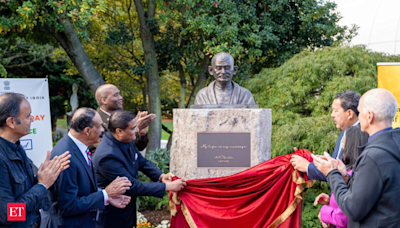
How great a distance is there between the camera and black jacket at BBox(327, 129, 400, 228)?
2.34 metres

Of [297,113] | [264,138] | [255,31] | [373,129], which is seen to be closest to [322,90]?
[297,113]

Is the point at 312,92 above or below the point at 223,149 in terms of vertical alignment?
above

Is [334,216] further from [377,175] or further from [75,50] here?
[75,50]

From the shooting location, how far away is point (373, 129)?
251 cm

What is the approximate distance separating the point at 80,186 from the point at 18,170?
2.03 ft

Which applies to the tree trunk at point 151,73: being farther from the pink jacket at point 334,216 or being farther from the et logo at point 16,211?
the et logo at point 16,211

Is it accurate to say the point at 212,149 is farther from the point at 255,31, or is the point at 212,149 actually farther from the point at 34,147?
the point at 255,31

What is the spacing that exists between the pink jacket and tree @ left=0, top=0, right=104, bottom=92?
566 centimetres

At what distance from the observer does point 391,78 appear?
524cm

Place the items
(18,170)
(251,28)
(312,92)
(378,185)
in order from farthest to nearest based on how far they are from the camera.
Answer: (251,28), (312,92), (18,170), (378,185)

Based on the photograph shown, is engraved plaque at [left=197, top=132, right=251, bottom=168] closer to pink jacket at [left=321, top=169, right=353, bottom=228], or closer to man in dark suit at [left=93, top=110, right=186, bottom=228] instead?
man in dark suit at [left=93, top=110, right=186, bottom=228]

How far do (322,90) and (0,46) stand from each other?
Result: 32.8 feet

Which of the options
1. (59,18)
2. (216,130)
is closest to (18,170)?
(216,130)

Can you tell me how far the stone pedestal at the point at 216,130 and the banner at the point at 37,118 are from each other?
3.44m
